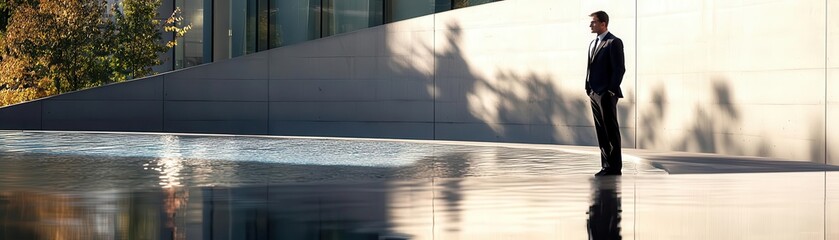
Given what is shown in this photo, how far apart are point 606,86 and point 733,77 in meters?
5.10

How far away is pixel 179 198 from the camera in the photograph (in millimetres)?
10273

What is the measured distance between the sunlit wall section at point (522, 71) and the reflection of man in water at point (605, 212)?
9465 mm

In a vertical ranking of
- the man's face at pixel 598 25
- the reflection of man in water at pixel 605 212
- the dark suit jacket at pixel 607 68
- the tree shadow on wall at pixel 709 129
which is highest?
the man's face at pixel 598 25

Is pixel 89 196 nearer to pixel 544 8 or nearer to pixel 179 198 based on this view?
pixel 179 198

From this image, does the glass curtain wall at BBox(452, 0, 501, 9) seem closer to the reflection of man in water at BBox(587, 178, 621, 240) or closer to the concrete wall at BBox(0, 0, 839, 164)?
the concrete wall at BBox(0, 0, 839, 164)

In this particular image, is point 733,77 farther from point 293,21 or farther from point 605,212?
point 293,21

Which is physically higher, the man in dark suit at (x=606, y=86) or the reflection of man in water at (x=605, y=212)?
the man in dark suit at (x=606, y=86)

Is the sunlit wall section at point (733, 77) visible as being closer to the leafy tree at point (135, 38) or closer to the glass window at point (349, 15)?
the glass window at point (349, 15)

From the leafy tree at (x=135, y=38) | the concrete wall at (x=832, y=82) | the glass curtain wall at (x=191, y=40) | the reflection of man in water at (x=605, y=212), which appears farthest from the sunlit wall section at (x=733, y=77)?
the glass curtain wall at (x=191, y=40)

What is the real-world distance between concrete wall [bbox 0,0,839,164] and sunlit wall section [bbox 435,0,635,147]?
2 centimetres

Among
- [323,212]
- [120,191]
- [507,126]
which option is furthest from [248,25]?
[323,212]

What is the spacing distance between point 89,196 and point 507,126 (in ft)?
46.8

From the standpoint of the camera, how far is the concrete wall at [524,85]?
17047mm

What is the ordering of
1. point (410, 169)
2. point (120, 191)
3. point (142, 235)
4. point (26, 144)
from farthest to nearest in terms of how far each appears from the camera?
point (26, 144)
point (410, 169)
point (120, 191)
point (142, 235)
